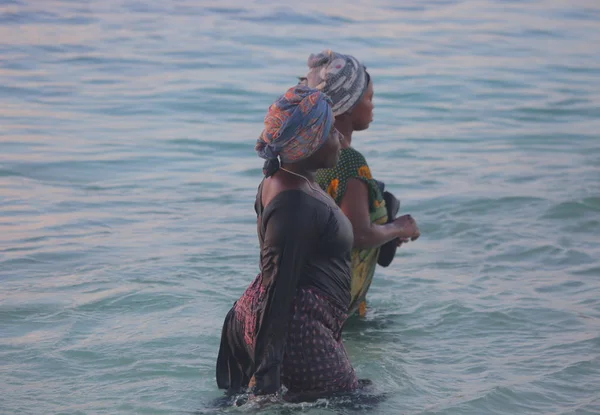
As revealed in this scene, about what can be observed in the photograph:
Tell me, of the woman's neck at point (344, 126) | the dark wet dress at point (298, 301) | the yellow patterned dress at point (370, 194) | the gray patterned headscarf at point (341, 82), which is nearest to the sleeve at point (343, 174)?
the yellow patterned dress at point (370, 194)

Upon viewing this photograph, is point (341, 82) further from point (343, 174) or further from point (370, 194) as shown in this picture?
point (370, 194)

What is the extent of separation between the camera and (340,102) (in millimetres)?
5457

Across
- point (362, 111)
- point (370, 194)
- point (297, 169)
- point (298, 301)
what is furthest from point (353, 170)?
point (298, 301)

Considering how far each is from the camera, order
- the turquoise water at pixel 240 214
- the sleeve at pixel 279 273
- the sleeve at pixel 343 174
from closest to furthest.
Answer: the sleeve at pixel 279 273, the sleeve at pixel 343 174, the turquoise water at pixel 240 214

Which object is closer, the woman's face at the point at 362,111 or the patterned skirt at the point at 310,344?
the patterned skirt at the point at 310,344

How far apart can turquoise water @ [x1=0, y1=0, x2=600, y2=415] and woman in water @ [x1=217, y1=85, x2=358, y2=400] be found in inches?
9.4

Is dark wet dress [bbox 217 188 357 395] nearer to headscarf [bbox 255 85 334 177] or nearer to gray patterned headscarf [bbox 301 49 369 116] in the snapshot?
headscarf [bbox 255 85 334 177]

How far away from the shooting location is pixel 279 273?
4.21 meters

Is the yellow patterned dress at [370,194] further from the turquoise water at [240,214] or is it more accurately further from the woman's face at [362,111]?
the turquoise water at [240,214]

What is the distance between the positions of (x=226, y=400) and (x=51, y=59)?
40.9ft

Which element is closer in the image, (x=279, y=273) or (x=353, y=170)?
(x=279, y=273)

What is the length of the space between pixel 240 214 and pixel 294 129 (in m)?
4.85

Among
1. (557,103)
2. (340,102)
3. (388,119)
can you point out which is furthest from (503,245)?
(557,103)

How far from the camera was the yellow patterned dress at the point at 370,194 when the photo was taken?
17.7ft
